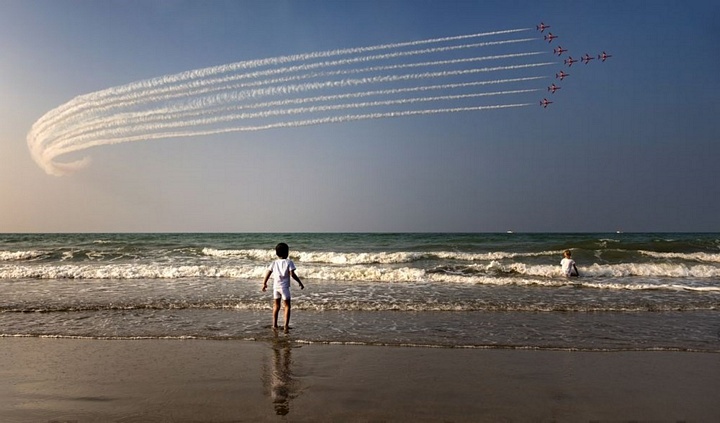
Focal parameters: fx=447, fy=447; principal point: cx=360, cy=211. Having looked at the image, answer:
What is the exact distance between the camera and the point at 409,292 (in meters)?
14.6

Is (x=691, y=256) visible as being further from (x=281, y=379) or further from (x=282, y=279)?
(x=281, y=379)

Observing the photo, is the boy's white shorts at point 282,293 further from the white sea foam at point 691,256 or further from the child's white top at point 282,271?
the white sea foam at point 691,256

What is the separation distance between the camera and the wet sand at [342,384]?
4.91 meters

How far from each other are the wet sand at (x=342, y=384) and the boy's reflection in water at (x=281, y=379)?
1cm

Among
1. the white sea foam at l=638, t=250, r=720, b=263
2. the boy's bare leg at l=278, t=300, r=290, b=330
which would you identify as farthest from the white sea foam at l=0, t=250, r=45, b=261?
Result: the white sea foam at l=638, t=250, r=720, b=263

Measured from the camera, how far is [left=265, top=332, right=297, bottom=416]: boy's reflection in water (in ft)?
17.0

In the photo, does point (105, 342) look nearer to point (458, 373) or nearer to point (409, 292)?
point (458, 373)

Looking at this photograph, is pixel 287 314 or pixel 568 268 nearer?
pixel 287 314

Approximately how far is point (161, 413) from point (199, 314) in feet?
21.1

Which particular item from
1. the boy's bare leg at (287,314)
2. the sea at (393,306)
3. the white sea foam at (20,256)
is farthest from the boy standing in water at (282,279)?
the white sea foam at (20,256)

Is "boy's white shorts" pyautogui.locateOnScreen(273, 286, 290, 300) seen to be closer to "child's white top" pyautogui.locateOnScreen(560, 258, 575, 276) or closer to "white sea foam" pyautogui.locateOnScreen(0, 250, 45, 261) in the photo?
"child's white top" pyautogui.locateOnScreen(560, 258, 575, 276)

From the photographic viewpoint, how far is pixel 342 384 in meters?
5.86

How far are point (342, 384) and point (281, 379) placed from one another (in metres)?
0.88

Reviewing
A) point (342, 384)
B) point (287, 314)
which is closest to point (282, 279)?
point (287, 314)
